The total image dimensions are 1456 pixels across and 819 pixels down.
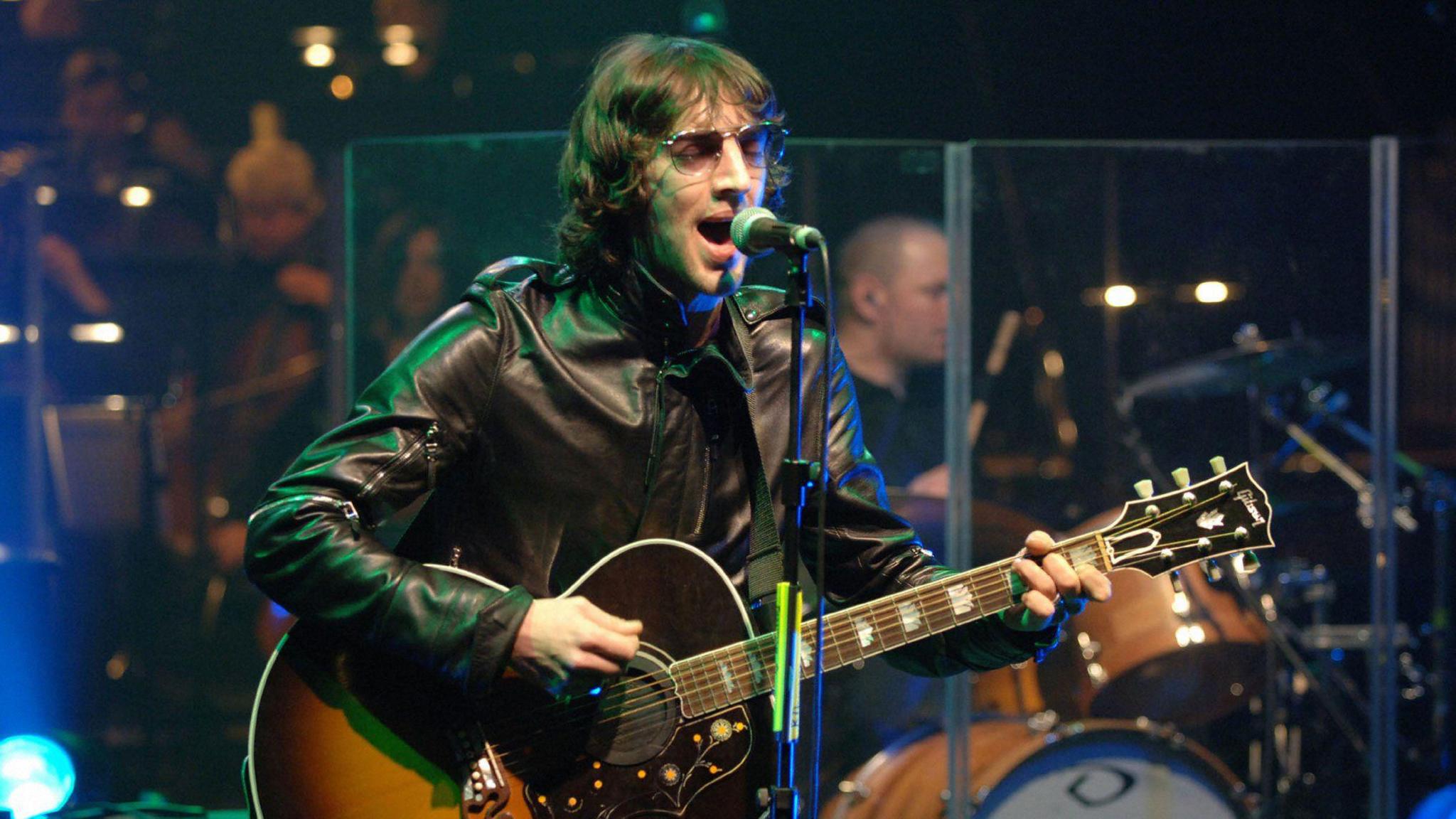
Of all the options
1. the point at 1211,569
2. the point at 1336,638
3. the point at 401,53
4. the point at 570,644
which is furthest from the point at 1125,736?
the point at 401,53

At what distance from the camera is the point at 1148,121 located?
6.67 meters

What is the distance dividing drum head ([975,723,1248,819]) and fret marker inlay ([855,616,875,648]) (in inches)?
77.1

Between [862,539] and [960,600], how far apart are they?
0.28 metres

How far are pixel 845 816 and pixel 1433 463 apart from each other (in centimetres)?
364

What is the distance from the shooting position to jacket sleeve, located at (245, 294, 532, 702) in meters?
2.29

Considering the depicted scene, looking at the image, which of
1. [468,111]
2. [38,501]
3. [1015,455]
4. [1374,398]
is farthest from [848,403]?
[38,501]

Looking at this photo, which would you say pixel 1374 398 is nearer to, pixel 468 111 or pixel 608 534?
pixel 608 534

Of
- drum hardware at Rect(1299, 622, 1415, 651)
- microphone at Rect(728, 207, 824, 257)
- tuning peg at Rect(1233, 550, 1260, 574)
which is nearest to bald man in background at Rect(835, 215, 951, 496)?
drum hardware at Rect(1299, 622, 1415, 651)

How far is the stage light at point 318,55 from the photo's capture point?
24.1ft

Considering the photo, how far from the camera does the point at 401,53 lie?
738cm

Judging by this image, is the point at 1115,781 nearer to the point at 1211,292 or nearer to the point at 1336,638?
the point at 1336,638

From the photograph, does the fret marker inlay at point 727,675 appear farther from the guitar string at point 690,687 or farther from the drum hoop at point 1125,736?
the drum hoop at point 1125,736

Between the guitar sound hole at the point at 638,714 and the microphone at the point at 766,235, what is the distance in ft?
2.48

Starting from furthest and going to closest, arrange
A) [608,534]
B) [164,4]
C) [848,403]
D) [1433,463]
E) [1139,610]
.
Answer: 1. [164,4]
2. [1433,463]
3. [1139,610]
4. [848,403]
5. [608,534]
